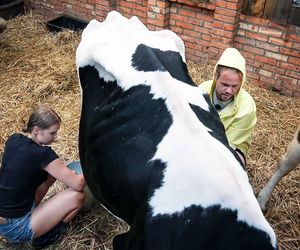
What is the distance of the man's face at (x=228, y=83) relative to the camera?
9.66ft

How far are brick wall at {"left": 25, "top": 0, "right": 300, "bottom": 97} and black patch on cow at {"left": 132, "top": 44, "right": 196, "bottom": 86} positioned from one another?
8.23 ft

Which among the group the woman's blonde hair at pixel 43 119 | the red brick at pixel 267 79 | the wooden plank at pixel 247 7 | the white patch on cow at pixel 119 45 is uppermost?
the white patch on cow at pixel 119 45

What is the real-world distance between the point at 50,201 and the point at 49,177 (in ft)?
0.86

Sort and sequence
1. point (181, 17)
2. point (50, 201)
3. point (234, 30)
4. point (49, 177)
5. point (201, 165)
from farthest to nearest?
point (181, 17) < point (234, 30) < point (49, 177) < point (50, 201) < point (201, 165)

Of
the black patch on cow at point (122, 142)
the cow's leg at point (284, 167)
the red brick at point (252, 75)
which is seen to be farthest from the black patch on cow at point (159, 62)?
the red brick at point (252, 75)

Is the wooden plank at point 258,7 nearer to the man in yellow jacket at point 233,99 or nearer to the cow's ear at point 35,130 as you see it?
the man in yellow jacket at point 233,99

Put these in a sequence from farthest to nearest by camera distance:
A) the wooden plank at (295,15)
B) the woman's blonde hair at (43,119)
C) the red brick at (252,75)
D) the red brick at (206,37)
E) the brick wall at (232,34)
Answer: the red brick at (206,37) → the red brick at (252,75) → the brick wall at (232,34) → the wooden plank at (295,15) → the woman's blonde hair at (43,119)

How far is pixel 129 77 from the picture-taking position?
2518 mm

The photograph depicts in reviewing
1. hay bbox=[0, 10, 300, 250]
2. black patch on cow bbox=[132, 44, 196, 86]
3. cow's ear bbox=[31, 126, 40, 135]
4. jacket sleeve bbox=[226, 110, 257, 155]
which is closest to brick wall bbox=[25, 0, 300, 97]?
hay bbox=[0, 10, 300, 250]

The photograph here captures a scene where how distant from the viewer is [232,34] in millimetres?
5105

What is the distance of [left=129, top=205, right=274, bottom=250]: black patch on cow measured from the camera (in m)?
1.75

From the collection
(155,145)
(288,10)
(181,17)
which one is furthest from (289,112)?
(155,145)

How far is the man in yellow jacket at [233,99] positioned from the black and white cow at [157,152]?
1.21 feet

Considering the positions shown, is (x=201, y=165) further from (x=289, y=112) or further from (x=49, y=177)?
(x=289, y=112)
